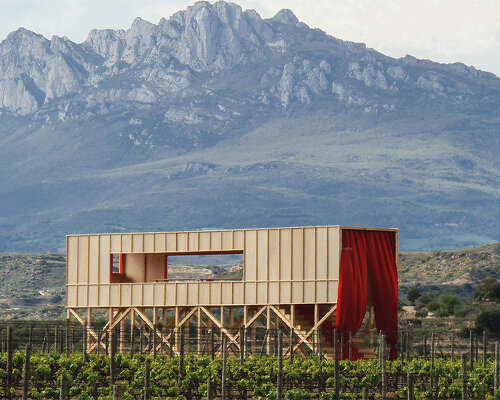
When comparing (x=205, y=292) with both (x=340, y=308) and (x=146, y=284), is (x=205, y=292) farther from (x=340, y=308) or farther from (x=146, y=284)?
(x=340, y=308)

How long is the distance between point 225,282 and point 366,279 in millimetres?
6311

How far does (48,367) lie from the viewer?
4197 cm

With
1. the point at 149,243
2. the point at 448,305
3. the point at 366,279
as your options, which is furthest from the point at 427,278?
the point at 366,279

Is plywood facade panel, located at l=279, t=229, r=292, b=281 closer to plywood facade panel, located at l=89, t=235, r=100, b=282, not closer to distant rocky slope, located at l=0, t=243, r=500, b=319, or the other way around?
plywood facade panel, located at l=89, t=235, r=100, b=282

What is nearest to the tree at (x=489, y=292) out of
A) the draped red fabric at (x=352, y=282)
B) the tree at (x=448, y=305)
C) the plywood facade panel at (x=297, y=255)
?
the tree at (x=448, y=305)

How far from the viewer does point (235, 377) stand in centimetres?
4422

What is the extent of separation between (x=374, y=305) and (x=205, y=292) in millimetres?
7516

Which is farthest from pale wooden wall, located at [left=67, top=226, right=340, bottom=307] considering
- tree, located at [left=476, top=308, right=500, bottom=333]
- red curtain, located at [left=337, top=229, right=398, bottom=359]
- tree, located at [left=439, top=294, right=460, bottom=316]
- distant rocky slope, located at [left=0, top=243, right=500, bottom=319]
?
distant rocky slope, located at [left=0, top=243, right=500, bottom=319]

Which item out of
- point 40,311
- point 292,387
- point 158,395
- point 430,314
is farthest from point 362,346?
point 40,311

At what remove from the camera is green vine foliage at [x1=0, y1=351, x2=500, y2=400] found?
4188 cm

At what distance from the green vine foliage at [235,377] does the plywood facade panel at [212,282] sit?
6.12 meters

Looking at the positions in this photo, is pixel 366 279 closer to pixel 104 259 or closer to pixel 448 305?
pixel 104 259

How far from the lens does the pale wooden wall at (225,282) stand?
176 ft

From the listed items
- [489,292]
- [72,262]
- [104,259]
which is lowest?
[489,292]
